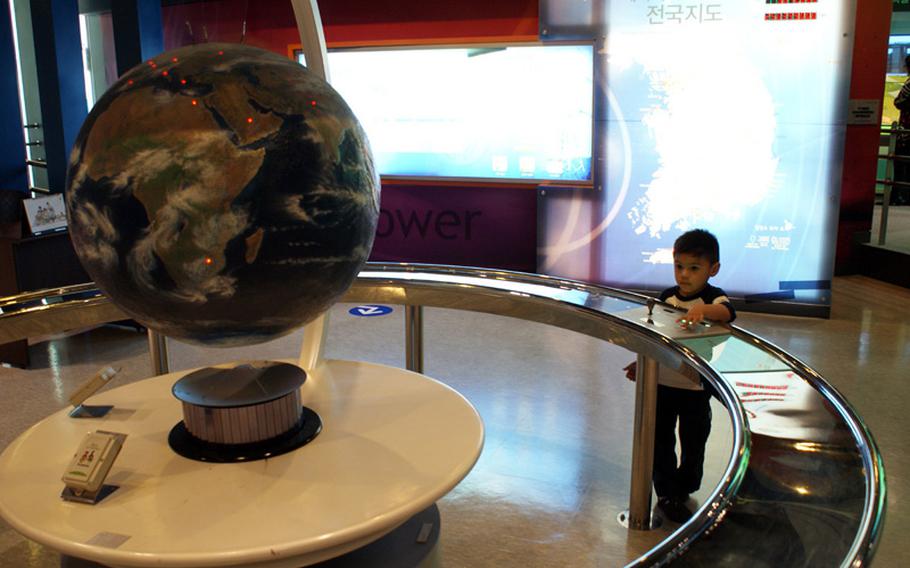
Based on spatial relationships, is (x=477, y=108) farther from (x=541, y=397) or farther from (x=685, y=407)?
(x=685, y=407)

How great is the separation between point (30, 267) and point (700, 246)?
4.32 m

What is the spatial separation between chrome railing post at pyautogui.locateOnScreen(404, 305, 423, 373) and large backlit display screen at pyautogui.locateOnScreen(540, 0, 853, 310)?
361cm

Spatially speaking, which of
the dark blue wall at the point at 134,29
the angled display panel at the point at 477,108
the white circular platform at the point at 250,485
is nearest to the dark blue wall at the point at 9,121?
the dark blue wall at the point at 134,29

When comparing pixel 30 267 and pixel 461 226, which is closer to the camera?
pixel 30 267

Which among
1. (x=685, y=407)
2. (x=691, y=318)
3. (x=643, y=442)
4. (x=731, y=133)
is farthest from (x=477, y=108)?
(x=691, y=318)

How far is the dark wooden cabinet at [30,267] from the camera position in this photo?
205 inches

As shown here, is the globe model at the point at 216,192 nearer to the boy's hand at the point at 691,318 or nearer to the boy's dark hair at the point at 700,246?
the boy's hand at the point at 691,318

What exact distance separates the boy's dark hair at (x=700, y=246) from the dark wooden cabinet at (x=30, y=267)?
3753mm

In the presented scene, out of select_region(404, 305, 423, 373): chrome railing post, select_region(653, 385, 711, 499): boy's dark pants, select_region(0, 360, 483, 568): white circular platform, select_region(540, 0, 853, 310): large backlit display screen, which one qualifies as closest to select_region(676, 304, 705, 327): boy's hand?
select_region(653, 385, 711, 499): boy's dark pants

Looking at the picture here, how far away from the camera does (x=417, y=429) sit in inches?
86.4

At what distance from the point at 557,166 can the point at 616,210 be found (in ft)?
2.12

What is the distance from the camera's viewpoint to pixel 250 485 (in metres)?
1.91

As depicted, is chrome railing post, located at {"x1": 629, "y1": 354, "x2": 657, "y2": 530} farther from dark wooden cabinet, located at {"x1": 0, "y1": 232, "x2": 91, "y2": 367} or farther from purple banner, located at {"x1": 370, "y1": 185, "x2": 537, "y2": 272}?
purple banner, located at {"x1": 370, "y1": 185, "x2": 537, "y2": 272}

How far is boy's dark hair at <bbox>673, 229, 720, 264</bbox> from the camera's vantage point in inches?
123
